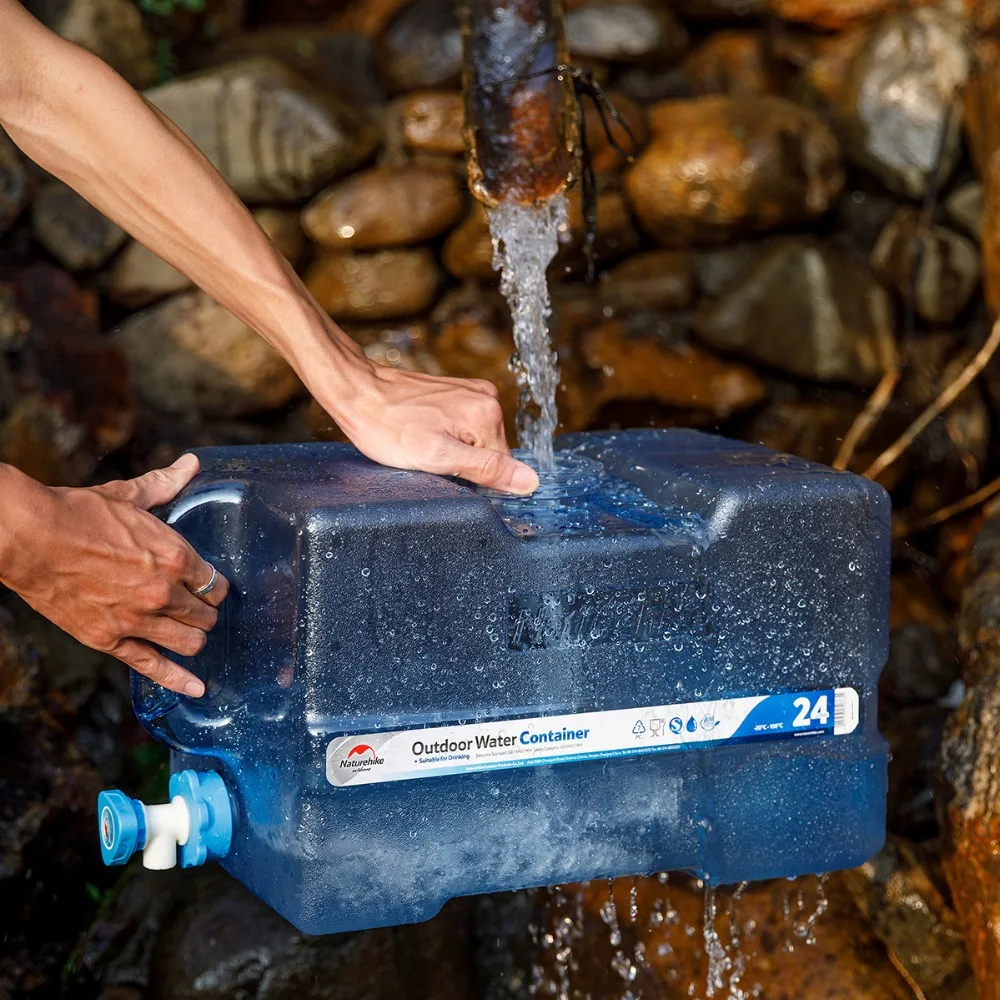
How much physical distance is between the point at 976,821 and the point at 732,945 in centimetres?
47

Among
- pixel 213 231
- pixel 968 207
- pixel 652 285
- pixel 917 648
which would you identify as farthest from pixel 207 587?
pixel 968 207

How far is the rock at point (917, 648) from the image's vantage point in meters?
4.20

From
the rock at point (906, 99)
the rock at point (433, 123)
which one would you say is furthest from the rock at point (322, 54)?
the rock at point (906, 99)

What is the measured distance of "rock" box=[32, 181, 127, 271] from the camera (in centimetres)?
479

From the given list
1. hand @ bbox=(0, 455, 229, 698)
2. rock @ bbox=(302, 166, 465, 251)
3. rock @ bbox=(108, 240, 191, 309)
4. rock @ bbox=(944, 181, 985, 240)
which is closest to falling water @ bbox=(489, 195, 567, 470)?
hand @ bbox=(0, 455, 229, 698)

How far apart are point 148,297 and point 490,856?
3.71 m

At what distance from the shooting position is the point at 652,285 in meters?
5.04

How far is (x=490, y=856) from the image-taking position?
64.6 inches

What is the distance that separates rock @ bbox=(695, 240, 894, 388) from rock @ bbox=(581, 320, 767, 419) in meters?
0.09

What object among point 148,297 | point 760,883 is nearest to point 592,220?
point 760,883

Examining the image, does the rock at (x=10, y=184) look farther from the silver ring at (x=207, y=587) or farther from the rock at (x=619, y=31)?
the silver ring at (x=207, y=587)

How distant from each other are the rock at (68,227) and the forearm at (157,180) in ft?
10.1

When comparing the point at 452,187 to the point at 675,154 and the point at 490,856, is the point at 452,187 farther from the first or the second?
the point at 490,856

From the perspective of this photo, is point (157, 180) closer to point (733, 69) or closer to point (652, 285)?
point (652, 285)
